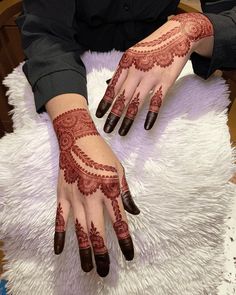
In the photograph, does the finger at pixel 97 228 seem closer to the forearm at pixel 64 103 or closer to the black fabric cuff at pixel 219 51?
the forearm at pixel 64 103

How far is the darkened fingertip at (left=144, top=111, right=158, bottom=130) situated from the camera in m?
0.56

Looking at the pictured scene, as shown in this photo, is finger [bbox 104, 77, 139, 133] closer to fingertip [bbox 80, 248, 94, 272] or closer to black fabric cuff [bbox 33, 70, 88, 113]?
black fabric cuff [bbox 33, 70, 88, 113]

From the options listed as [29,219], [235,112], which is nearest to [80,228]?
[29,219]

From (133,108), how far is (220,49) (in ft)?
0.76

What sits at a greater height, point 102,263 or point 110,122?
point 110,122

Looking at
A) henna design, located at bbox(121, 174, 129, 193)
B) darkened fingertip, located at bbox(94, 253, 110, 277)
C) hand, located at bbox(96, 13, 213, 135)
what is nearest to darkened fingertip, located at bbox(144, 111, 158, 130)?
hand, located at bbox(96, 13, 213, 135)

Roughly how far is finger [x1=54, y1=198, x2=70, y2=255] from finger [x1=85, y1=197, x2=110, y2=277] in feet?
0.12

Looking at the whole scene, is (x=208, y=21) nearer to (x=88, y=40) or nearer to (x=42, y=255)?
(x=88, y=40)

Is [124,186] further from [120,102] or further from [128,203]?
[120,102]

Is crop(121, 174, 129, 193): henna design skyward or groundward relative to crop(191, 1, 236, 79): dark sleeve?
groundward

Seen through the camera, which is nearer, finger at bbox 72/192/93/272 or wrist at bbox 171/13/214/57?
finger at bbox 72/192/93/272

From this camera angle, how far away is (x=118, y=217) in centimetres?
50

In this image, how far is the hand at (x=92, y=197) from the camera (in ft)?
1.61

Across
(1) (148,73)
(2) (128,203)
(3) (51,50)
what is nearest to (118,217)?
(2) (128,203)
